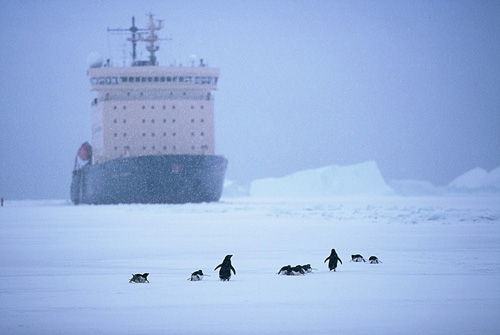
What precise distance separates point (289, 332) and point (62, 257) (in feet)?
21.9

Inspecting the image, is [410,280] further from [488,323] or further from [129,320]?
[129,320]

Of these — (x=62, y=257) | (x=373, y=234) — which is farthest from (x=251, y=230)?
(x=62, y=257)

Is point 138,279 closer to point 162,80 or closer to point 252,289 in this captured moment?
point 252,289

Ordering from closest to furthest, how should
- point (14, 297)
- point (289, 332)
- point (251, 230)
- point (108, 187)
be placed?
point (289, 332) → point (14, 297) → point (251, 230) → point (108, 187)

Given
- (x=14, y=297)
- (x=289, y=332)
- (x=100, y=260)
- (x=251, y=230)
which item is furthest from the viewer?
(x=251, y=230)

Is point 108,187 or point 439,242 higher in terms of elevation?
point 108,187

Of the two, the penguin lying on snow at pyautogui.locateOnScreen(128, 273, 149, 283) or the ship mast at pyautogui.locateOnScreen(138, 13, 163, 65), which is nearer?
the penguin lying on snow at pyautogui.locateOnScreen(128, 273, 149, 283)

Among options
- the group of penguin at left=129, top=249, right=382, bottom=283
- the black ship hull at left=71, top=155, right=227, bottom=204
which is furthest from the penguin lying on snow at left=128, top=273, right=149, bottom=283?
the black ship hull at left=71, top=155, right=227, bottom=204

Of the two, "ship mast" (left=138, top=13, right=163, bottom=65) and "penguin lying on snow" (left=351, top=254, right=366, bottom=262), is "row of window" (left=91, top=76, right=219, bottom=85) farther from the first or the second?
"penguin lying on snow" (left=351, top=254, right=366, bottom=262)

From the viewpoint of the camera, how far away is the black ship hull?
43.2 metres

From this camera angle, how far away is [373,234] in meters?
16.1

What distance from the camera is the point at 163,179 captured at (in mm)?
43531

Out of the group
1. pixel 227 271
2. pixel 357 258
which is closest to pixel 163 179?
pixel 357 258

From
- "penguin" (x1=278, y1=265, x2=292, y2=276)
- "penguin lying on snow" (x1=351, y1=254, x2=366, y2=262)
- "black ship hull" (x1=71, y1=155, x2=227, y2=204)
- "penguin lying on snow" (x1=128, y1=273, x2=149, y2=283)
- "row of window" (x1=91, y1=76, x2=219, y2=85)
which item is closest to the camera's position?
"penguin lying on snow" (x1=128, y1=273, x2=149, y2=283)
